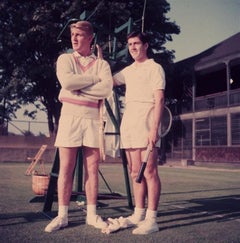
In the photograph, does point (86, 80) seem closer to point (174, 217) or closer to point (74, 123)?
point (74, 123)

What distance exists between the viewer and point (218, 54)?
20.1 metres

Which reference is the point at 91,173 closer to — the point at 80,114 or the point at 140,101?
the point at 80,114

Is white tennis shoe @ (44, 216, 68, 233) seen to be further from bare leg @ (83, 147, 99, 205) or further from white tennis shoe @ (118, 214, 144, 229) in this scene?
white tennis shoe @ (118, 214, 144, 229)

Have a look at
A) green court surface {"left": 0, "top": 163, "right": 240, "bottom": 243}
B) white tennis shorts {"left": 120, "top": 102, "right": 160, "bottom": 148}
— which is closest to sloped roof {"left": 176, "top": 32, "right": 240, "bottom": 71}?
green court surface {"left": 0, "top": 163, "right": 240, "bottom": 243}

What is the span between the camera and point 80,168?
4.71m

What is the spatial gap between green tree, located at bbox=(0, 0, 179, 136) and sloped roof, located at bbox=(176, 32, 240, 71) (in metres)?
1.88

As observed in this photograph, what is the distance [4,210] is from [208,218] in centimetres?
240

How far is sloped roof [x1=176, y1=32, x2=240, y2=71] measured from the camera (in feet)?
61.1

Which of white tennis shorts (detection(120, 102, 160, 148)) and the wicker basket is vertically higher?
white tennis shorts (detection(120, 102, 160, 148))

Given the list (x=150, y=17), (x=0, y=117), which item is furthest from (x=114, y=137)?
(x=0, y=117)

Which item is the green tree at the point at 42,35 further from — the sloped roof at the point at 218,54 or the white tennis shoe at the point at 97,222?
the white tennis shoe at the point at 97,222

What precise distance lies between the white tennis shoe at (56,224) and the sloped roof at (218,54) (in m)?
16.9

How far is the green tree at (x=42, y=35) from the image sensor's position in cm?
1795

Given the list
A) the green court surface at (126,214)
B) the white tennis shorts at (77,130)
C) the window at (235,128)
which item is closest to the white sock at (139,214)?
the green court surface at (126,214)
